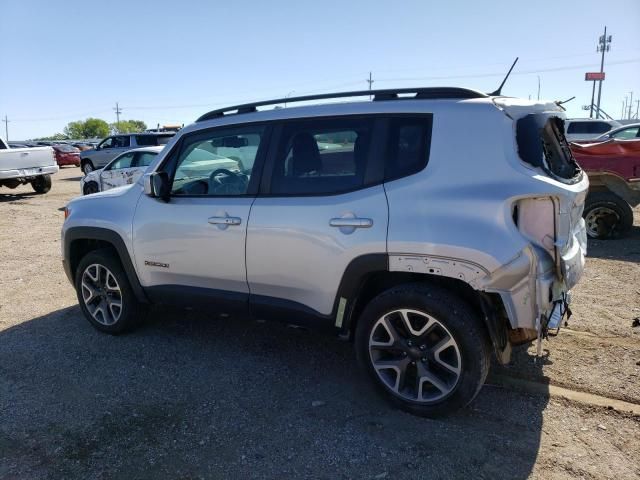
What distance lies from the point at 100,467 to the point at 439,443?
1929mm

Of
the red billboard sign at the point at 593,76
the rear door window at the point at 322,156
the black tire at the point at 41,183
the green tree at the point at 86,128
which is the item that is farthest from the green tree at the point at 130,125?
the rear door window at the point at 322,156

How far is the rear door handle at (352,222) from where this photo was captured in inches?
125

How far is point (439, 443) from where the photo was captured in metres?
2.98

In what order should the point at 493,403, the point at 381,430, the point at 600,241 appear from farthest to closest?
the point at 600,241, the point at 493,403, the point at 381,430

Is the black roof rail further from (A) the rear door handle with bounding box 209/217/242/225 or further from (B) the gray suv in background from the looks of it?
(B) the gray suv in background

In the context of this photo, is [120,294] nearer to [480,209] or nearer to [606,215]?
[480,209]

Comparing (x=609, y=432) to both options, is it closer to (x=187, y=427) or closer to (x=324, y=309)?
(x=324, y=309)

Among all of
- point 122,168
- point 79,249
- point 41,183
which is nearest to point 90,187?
point 122,168

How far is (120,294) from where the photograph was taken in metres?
4.55

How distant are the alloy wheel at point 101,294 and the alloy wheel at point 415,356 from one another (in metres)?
2.52

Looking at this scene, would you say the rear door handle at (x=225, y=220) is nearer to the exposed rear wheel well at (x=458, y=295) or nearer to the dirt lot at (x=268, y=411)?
the exposed rear wheel well at (x=458, y=295)

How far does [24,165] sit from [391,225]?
48.0ft

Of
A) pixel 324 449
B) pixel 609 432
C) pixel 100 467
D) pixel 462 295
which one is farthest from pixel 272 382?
pixel 609 432

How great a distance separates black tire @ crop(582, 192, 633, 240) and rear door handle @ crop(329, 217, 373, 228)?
5980 millimetres
